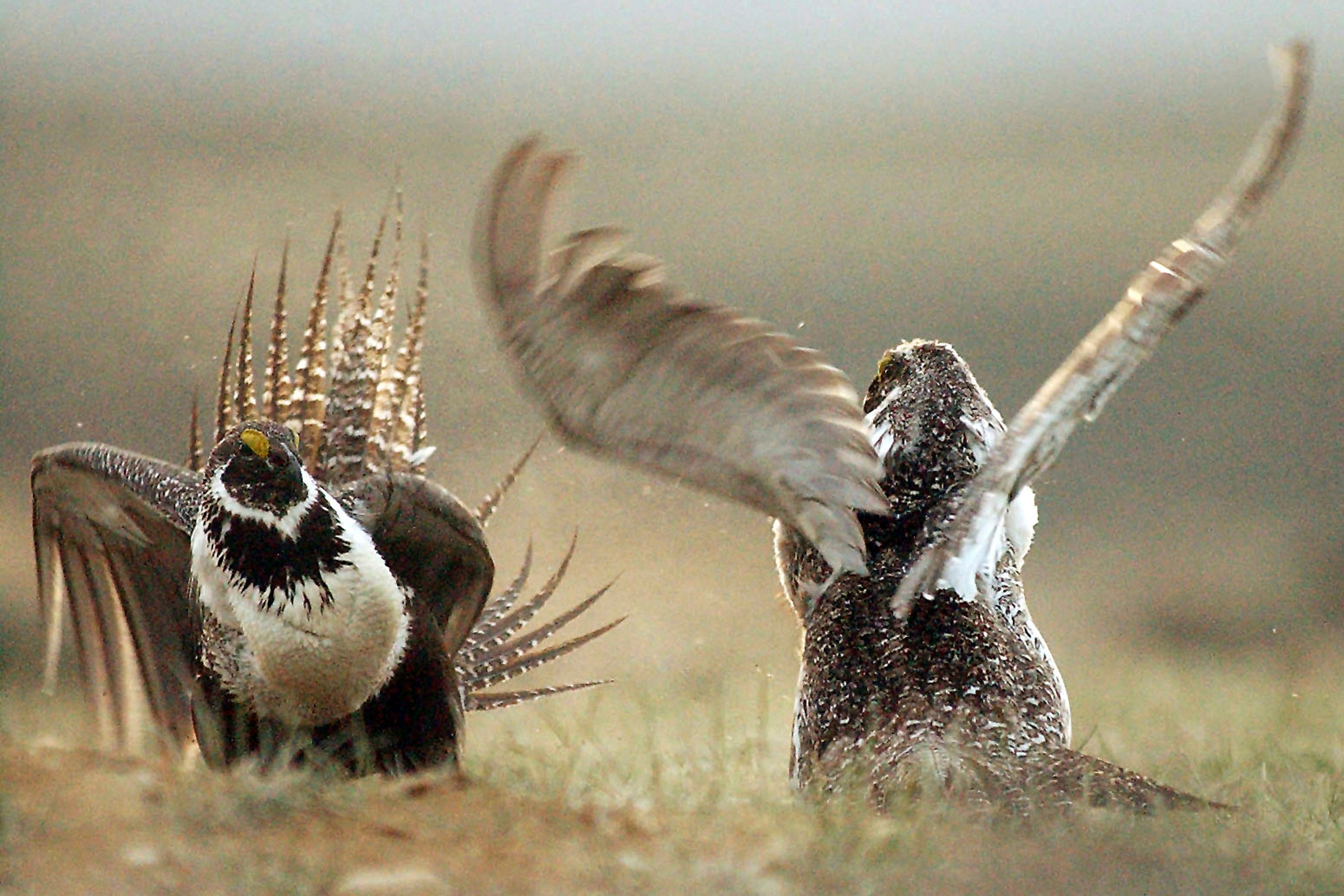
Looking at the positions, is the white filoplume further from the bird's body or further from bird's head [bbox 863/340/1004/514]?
bird's head [bbox 863/340/1004/514]

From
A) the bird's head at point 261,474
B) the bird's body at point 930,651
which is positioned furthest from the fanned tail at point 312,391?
the bird's body at point 930,651

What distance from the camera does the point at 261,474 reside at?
3.44 metres

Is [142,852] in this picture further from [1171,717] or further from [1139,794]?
[1171,717]

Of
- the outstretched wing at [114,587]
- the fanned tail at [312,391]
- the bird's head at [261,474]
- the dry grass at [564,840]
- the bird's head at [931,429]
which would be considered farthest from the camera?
the fanned tail at [312,391]

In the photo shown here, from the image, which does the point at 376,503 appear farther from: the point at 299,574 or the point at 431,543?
the point at 299,574

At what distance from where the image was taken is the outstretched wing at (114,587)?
4.00 meters

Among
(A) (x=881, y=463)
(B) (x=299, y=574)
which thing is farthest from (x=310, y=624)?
(A) (x=881, y=463)

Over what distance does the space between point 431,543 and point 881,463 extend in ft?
3.79

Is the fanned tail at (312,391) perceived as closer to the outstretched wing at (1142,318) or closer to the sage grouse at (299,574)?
the sage grouse at (299,574)

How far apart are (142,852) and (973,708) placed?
1.70 metres

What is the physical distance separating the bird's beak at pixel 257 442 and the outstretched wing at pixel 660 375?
2.71 ft

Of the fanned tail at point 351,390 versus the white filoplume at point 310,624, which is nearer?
the white filoplume at point 310,624

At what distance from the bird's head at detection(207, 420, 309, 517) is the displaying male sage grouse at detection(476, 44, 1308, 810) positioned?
800 millimetres

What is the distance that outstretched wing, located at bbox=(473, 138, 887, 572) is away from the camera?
9.09 feet
